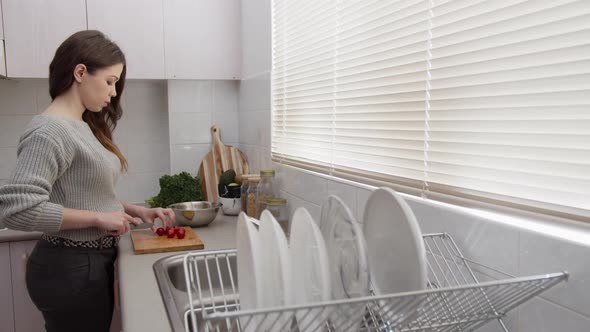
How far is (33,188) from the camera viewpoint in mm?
1207

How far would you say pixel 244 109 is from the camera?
236 centimetres

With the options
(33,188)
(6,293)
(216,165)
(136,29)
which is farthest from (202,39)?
(6,293)

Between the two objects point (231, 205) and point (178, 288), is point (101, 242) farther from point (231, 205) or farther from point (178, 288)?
point (231, 205)

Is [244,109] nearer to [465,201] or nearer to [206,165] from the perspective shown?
[206,165]

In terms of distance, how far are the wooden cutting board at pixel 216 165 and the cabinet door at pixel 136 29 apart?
45 centimetres

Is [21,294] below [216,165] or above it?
below

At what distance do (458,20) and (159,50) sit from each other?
1.67 meters

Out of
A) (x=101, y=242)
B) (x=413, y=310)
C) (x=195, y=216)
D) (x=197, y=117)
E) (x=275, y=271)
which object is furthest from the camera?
(x=197, y=117)

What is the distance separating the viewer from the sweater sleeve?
121 cm

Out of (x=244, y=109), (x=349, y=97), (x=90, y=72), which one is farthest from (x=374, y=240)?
(x=244, y=109)

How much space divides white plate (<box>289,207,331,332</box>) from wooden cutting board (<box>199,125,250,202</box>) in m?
1.60

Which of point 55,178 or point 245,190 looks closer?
point 55,178

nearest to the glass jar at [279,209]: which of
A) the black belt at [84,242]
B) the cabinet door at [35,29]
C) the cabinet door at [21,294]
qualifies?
the black belt at [84,242]

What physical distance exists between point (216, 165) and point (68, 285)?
1083mm
